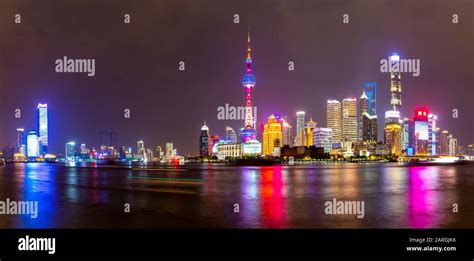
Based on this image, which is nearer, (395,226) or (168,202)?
(395,226)

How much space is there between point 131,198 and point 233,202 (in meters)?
7.75

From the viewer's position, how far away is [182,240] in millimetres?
16141

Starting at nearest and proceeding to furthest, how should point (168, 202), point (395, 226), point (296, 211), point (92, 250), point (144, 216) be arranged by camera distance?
point (92, 250) < point (395, 226) < point (144, 216) < point (296, 211) < point (168, 202)

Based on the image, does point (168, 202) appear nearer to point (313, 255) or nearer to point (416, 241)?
point (313, 255)

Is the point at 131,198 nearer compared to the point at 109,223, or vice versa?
the point at 109,223

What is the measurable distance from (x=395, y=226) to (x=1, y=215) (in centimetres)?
2135

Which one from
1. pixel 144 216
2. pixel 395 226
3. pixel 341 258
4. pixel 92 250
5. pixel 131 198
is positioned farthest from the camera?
pixel 131 198

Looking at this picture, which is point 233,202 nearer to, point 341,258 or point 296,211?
point 296,211

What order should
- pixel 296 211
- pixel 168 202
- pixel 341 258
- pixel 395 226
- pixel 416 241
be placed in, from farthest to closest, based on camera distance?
pixel 168 202 → pixel 296 211 → pixel 395 226 → pixel 416 241 → pixel 341 258

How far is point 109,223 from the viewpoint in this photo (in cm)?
1950

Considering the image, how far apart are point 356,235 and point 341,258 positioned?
11.2 ft

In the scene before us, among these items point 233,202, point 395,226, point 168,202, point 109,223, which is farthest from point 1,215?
point 395,226

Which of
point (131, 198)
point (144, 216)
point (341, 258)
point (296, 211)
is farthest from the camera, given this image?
point (131, 198)

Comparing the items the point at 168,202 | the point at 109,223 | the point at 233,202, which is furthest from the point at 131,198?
the point at 109,223
